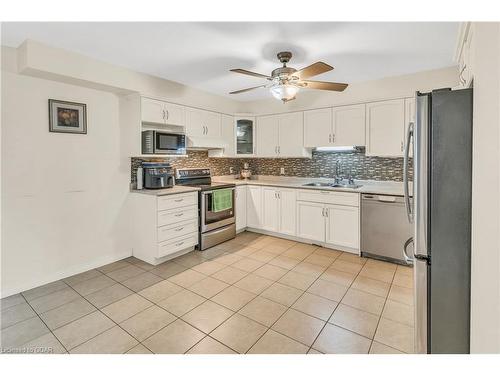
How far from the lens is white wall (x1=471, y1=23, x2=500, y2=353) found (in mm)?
1070

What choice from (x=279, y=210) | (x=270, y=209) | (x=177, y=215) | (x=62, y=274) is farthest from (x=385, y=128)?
(x=62, y=274)

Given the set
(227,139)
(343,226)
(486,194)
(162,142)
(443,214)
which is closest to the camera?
(486,194)

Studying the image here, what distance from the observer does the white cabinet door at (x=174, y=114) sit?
3549mm

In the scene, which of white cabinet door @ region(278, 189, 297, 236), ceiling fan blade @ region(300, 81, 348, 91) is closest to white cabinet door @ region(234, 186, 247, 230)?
white cabinet door @ region(278, 189, 297, 236)

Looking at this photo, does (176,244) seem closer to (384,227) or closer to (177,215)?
(177,215)

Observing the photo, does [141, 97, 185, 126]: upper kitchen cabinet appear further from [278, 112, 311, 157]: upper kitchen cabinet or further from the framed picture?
[278, 112, 311, 157]: upper kitchen cabinet

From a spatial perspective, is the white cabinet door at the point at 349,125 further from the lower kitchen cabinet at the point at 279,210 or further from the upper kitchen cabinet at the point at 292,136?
the lower kitchen cabinet at the point at 279,210

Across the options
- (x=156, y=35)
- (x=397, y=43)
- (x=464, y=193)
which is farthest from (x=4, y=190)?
(x=397, y=43)

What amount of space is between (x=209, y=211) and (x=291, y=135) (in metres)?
1.85

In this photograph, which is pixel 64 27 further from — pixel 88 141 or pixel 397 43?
pixel 397 43

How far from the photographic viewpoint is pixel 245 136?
4.79 meters

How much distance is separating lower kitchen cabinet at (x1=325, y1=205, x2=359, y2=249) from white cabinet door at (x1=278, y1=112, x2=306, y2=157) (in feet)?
3.73

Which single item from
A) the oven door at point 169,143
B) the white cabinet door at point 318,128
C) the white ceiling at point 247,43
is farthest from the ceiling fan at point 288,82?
the oven door at point 169,143
